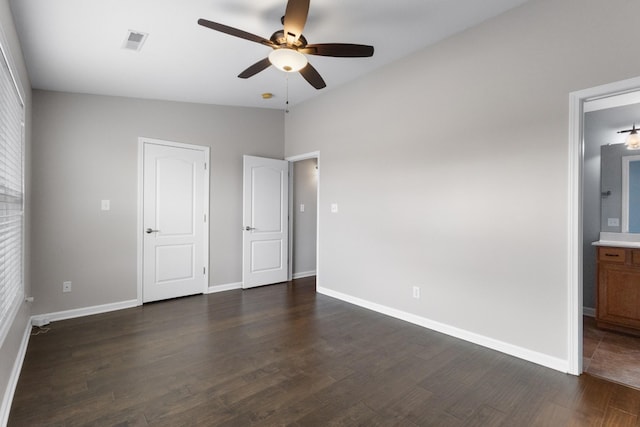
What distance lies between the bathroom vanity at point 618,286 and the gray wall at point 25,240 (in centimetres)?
489

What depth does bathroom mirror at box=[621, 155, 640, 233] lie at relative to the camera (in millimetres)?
3523

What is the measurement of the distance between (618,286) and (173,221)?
5.06 meters

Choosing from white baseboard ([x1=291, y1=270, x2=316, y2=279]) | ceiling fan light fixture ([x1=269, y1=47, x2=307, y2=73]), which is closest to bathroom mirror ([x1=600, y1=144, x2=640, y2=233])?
ceiling fan light fixture ([x1=269, y1=47, x2=307, y2=73])

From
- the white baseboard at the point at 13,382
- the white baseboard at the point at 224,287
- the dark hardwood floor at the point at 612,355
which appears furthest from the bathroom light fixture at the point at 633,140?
the white baseboard at the point at 13,382

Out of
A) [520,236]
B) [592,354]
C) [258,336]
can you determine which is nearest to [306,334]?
[258,336]

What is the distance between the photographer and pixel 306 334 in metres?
3.17

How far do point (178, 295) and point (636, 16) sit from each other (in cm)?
516

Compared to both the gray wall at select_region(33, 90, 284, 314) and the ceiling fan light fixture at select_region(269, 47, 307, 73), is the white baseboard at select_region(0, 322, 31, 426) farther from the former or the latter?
the ceiling fan light fixture at select_region(269, 47, 307, 73)

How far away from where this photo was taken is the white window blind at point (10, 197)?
2.05 meters

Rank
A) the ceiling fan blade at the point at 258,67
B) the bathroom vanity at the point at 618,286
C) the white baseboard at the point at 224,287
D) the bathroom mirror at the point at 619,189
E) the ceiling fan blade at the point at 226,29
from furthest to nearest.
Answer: the white baseboard at the point at 224,287 → the bathroom mirror at the point at 619,189 → the bathroom vanity at the point at 618,286 → the ceiling fan blade at the point at 258,67 → the ceiling fan blade at the point at 226,29

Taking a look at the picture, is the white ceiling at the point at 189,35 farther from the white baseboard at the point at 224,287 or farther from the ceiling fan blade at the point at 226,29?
the white baseboard at the point at 224,287

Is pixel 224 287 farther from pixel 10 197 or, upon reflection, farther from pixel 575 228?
pixel 575 228

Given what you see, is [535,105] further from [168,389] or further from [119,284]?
[119,284]

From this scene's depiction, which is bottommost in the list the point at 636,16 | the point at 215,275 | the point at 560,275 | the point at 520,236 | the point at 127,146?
the point at 215,275
